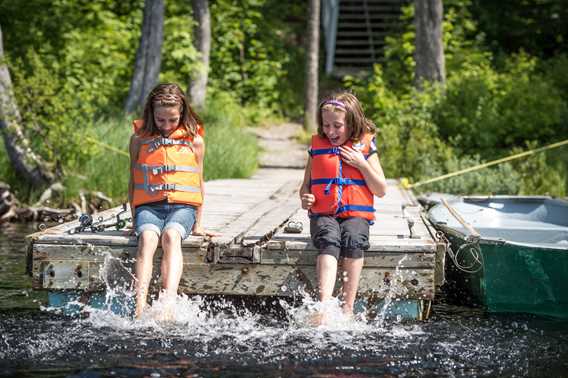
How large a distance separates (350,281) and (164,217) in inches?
54.5

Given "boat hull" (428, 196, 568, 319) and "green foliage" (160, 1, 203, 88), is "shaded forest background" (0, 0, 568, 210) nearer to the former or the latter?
"green foliage" (160, 1, 203, 88)

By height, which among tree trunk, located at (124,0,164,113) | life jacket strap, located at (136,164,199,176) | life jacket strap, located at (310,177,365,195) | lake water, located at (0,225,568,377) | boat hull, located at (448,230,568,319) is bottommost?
lake water, located at (0,225,568,377)

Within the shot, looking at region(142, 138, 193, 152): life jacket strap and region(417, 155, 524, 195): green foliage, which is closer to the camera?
region(142, 138, 193, 152): life jacket strap

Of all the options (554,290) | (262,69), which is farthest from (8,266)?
(262,69)

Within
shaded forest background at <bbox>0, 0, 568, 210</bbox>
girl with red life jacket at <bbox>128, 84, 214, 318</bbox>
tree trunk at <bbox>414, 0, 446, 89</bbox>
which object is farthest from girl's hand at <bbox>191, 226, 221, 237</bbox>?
tree trunk at <bbox>414, 0, 446, 89</bbox>

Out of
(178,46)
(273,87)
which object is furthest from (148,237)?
(273,87)

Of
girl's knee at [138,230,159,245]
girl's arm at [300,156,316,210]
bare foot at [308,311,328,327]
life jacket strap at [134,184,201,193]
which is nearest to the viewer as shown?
bare foot at [308,311,328,327]

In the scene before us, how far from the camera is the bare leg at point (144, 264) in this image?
6.27 metres

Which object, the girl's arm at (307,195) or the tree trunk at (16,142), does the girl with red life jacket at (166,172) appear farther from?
the tree trunk at (16,142)

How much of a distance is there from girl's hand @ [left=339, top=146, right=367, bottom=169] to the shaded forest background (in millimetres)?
6858

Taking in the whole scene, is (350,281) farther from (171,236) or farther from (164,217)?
(164,217)

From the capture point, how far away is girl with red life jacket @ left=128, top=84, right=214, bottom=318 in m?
6.52

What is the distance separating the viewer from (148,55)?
57.2 ft

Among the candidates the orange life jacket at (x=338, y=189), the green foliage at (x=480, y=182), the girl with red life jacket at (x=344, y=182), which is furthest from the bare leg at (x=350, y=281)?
the green foliage at (x=480, y=182)
